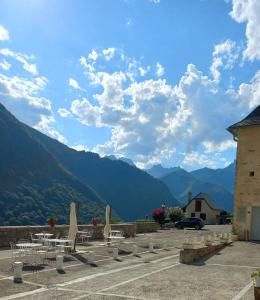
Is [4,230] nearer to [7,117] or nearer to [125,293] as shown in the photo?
[125,293]

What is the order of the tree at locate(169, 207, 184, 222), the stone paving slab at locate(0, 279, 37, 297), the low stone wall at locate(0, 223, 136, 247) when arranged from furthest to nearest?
the tree at locate(169, 207, 184, 222) < the low stone wall at locate(0, 223, 136, 247) < the stone paving slab at locate(0, 279, 37, 297)

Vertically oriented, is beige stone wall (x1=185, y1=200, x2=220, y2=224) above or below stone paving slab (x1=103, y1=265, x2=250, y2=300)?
above

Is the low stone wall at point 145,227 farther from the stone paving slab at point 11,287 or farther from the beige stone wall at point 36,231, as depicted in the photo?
the stone paving slab at point 11,287

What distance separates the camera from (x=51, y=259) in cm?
1603

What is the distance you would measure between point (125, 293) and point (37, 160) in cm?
13860

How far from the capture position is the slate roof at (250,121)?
91.3 feet

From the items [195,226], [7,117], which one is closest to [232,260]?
[195,226]

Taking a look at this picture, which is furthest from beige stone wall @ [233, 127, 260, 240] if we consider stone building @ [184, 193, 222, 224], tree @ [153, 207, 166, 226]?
stone building @ [184, 193, 222, 224]

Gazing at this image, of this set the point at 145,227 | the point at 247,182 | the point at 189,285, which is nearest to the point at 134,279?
the point at 189,285

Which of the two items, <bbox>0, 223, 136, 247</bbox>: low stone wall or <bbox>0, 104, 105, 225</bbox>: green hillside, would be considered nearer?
<bbox>0, 223, 136, 247</bbox>: low stone wall

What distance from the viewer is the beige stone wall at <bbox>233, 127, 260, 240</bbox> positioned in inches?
1083


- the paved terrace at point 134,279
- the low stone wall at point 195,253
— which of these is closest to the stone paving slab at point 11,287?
the paved terrace at point 134,279

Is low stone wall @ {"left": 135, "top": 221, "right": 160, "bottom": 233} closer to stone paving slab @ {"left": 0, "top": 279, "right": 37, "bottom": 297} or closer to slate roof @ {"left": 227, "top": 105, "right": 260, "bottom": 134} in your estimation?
slate roof @ {"left": 227, "top": 105, "right": 260, "bottom": 134}

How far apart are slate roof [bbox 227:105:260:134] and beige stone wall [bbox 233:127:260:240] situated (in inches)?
12.2
